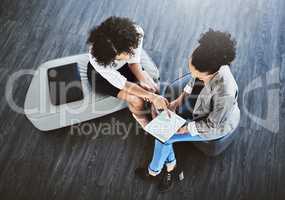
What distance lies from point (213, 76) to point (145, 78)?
2.00 ft

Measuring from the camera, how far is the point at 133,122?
8.60ft

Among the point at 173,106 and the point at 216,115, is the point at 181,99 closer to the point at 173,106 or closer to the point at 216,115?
the point at 173,106

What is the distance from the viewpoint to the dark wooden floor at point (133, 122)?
7.66 feet

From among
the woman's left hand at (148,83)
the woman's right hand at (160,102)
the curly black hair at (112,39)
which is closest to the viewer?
the curly black hair at (112,39)

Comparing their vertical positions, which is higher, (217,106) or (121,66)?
(217,106)

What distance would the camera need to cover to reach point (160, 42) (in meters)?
3.01

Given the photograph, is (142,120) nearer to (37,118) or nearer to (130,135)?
(130,135)

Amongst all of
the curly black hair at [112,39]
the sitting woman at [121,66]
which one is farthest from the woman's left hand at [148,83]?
the curly black hair at [112,39]

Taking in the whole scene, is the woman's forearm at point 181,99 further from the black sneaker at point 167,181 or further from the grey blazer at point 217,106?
the black sneaker at point 167,181

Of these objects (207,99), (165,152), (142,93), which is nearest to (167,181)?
(165,152)

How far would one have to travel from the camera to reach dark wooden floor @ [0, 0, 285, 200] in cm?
234

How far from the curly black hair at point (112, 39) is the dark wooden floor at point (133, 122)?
0.73 meters

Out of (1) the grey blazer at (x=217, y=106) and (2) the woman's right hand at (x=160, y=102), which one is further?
(2) the woman's right hand at (x=160, y=102)

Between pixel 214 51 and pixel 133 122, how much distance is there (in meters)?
1.10
